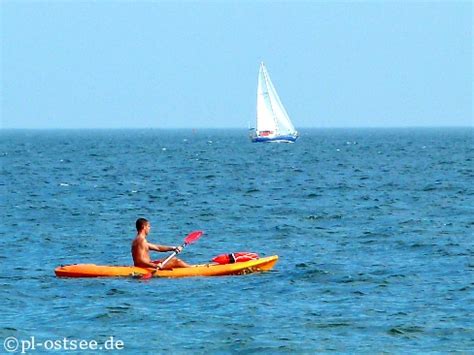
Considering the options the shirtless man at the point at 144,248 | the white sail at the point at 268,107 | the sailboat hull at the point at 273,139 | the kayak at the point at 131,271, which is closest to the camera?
the shirtless man at the point at 144,248

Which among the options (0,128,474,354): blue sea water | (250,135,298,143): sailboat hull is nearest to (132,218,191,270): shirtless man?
(0,128,474,354): blue sea water

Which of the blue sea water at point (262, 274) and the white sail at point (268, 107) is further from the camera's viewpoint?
the white sail at point (268, 107)

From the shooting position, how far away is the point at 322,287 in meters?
24.3

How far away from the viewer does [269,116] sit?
121m

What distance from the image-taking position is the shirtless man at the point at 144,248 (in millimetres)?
25172

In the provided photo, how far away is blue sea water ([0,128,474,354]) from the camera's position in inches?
771

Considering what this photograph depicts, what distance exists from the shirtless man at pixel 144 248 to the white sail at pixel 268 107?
3638 inches

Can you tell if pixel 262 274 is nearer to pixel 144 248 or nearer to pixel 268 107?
pixel 144 248

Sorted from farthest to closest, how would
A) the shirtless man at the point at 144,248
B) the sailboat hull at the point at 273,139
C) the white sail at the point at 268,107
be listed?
the sailboat hull at the point at 273,139 → the white sail at the point at 268,107 → the shirtless man at the point at 144,248

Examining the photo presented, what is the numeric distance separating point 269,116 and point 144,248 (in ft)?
316

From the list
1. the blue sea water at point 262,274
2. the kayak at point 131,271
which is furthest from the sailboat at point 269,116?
the kayak at point 131,271

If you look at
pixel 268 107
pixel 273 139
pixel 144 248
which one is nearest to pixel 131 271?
pixel 144 248

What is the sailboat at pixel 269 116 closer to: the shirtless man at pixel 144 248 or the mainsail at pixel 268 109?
the mainsail at pixel 268 109

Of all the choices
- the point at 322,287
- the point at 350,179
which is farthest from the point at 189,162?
the point at 322,287
